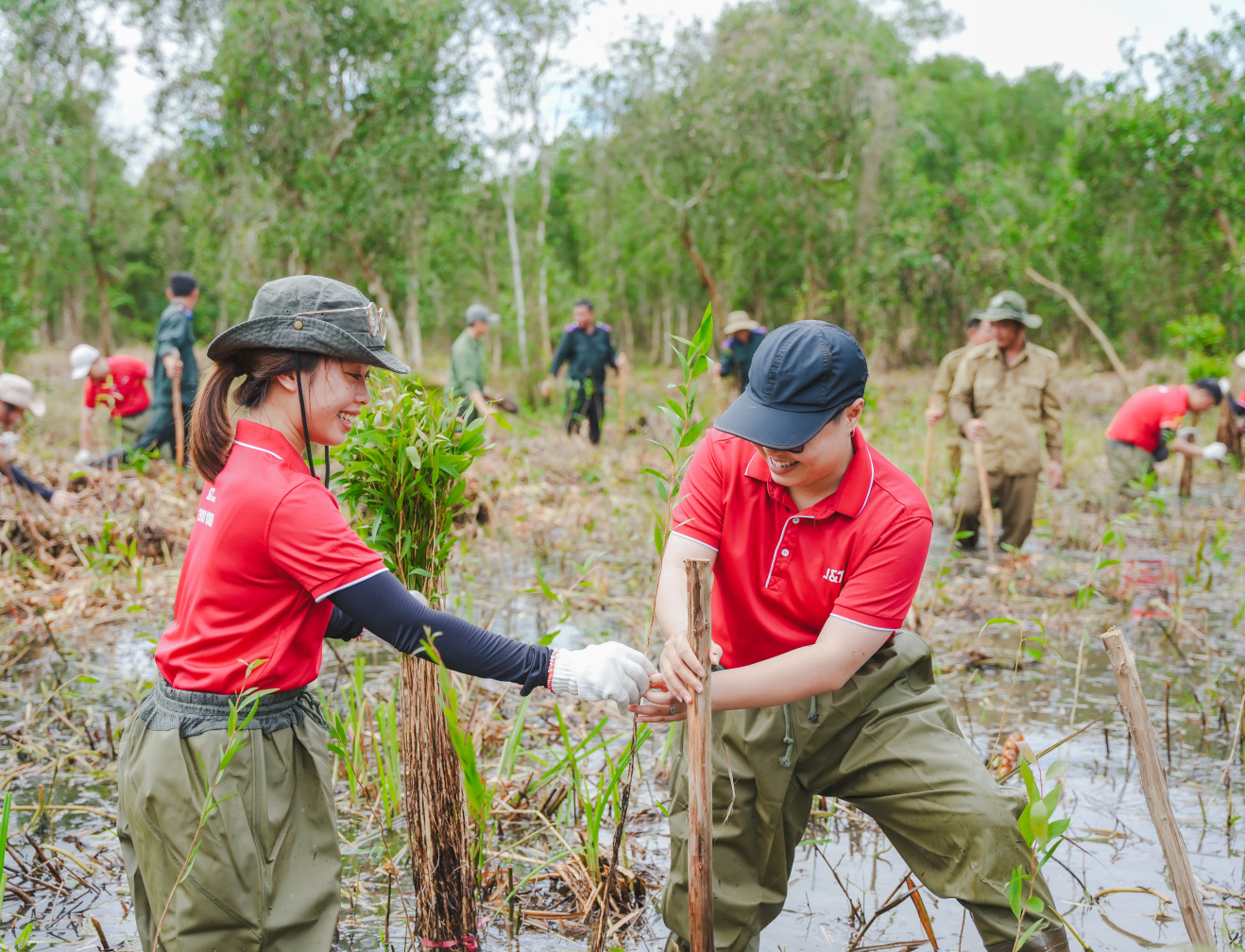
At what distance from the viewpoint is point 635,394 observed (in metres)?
19.9

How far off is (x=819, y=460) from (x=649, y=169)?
70.9 feet

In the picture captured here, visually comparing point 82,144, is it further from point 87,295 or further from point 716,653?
point 716,653

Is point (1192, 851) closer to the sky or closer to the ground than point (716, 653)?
closer to the ground

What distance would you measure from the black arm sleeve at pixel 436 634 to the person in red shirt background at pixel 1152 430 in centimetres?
713

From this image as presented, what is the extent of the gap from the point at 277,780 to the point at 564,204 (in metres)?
46.0

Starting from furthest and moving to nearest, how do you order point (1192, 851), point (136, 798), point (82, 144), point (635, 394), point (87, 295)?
point (87, 295), point (82, 144), point (635, 394), point (1192, 851), point (136, 798)

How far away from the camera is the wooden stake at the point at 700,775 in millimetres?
1861

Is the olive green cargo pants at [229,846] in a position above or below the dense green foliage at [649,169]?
below

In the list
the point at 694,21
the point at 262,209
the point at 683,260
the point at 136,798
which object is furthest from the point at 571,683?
the point at 683,260

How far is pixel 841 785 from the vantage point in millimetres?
2281

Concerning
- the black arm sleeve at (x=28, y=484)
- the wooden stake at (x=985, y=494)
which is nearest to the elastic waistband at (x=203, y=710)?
the black arm sleeve at (x=28, y=484)

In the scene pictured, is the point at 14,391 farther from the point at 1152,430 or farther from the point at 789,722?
the point at 1152,430

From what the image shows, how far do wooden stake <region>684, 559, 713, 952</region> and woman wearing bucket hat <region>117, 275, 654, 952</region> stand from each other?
0.16 m

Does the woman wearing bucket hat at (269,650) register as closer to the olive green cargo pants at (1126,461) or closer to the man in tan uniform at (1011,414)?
the man in tan uniform at (1011,414)
